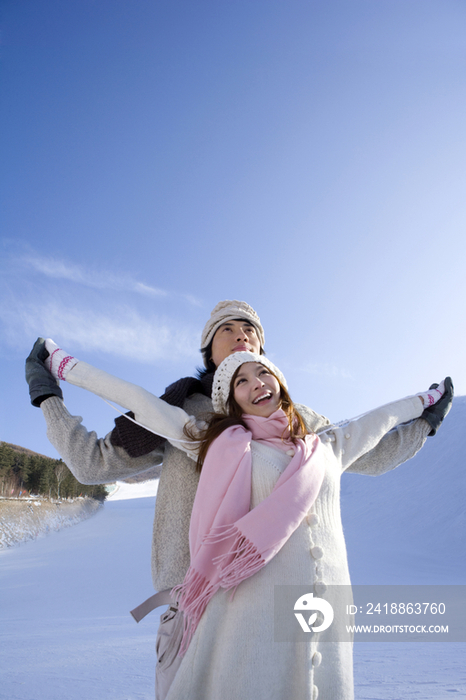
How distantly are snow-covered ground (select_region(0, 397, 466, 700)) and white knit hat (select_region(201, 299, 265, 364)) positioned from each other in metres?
2.38

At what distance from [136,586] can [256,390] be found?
7034mm

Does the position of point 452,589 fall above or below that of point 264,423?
below

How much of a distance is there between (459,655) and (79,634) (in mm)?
3527

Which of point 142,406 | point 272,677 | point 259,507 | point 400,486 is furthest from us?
point 400,486

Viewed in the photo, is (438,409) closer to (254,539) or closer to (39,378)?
(254,539)

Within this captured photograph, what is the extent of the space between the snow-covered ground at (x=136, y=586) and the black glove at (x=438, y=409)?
1.94m

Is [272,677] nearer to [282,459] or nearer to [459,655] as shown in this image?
[282,459]

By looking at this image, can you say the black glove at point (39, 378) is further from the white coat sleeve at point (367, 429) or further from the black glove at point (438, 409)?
the black glove at point (438, 409)

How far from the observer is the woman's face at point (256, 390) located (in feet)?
4.98

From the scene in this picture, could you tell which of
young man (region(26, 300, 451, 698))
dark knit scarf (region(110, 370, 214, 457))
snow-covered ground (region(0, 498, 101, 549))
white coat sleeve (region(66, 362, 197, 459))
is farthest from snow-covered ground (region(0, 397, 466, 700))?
white coat sleeve (region(66, 362, 197, 459))

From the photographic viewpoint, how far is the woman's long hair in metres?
1.42

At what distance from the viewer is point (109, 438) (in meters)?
1.60

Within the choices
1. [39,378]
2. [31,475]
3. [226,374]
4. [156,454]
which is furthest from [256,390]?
[31,475]

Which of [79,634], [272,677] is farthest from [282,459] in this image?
[79,634]
